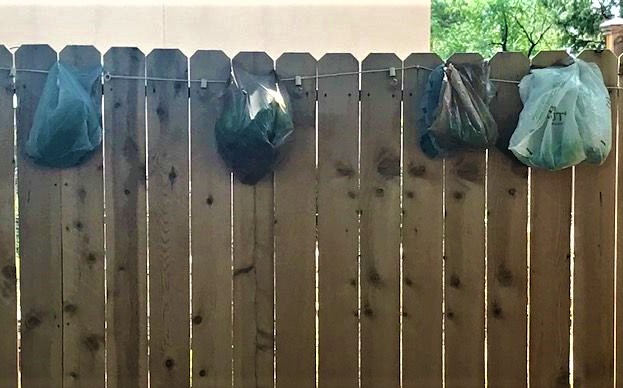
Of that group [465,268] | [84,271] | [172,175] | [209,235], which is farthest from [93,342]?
[465,268]

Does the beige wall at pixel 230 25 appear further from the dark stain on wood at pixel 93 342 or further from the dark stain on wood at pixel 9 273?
the dark stain on wood at pixel 93 342

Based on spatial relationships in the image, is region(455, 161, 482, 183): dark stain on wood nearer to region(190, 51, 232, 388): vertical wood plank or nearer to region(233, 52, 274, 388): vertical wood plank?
region(233, 52, 274, 388): vertical wood plank

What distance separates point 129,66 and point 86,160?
0.44m

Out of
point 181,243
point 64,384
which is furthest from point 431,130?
point 64,384

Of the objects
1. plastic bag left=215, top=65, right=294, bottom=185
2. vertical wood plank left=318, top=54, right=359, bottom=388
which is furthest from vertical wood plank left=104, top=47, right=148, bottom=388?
vertical wood plank left=318, top=54, right=359, bottom=388

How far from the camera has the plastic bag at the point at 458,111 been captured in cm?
312

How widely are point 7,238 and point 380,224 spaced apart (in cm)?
162

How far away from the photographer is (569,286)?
10.9ft

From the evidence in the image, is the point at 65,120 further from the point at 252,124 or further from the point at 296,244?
the point at 296,244

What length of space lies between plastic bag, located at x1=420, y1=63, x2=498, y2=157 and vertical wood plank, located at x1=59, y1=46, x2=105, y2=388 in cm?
142

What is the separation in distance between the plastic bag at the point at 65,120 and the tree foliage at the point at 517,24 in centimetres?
665

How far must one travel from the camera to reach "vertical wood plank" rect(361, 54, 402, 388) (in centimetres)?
325

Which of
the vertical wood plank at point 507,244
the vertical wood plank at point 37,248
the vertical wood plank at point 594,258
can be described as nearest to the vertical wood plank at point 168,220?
the vertical wood plank at point 37,248

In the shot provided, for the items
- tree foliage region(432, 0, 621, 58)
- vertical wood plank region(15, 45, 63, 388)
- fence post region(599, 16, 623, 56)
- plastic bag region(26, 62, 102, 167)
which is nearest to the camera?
plastic bag region(26, 62, 102, 167)
